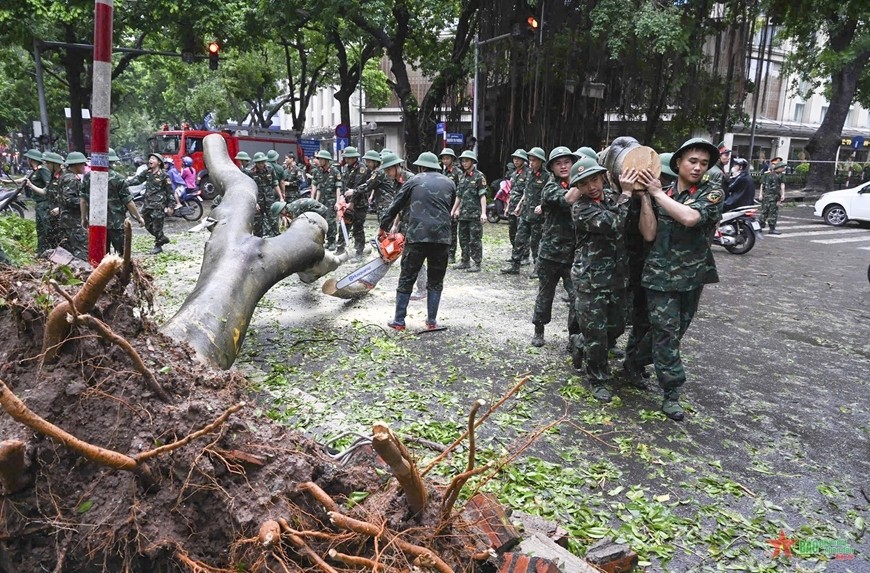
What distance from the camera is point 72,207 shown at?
7953 mm

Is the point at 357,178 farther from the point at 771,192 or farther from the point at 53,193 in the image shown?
the point at 771,192

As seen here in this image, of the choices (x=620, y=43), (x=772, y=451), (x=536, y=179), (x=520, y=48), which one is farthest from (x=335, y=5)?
(x=772, y=451)

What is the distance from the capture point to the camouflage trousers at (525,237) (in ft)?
29.3

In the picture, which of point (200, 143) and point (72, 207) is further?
point (200, 143)

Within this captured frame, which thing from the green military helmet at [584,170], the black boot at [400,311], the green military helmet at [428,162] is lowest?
the black boot at [400,311]

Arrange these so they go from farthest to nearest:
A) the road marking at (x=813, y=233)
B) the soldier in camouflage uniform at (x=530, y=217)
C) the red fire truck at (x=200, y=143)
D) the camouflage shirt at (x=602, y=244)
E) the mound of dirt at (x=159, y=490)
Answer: the red fire truck at (x=200, y=143) < the road marking at (x=813, y=233) < the soldier in camouflage uniform at (x=530, y=217) < the camouflage shirt at (x=602, y=244) < the mound of dirt at (x=159, y=490)

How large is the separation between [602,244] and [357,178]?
7.14 m

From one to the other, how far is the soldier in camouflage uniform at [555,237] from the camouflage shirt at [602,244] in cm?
96

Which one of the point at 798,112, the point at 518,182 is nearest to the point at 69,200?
the point at 518,182

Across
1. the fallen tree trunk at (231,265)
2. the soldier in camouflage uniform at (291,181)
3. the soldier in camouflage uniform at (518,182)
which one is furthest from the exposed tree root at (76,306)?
the soldier in camouflage uniform at (291,181)

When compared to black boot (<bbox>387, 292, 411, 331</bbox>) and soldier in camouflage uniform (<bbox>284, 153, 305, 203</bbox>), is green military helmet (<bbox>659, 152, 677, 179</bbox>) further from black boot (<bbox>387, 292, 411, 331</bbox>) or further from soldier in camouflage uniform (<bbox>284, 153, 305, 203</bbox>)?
soldier in camouflage uniform (<bbox>284, 153, 305, 203</bbox>)

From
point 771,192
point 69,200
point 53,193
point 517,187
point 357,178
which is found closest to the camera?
point 69,200

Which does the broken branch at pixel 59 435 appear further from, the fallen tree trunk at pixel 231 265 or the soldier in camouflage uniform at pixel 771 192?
the soldier in camouflage uniform at pixel 771 192

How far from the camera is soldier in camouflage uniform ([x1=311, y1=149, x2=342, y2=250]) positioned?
1154 centimetres
